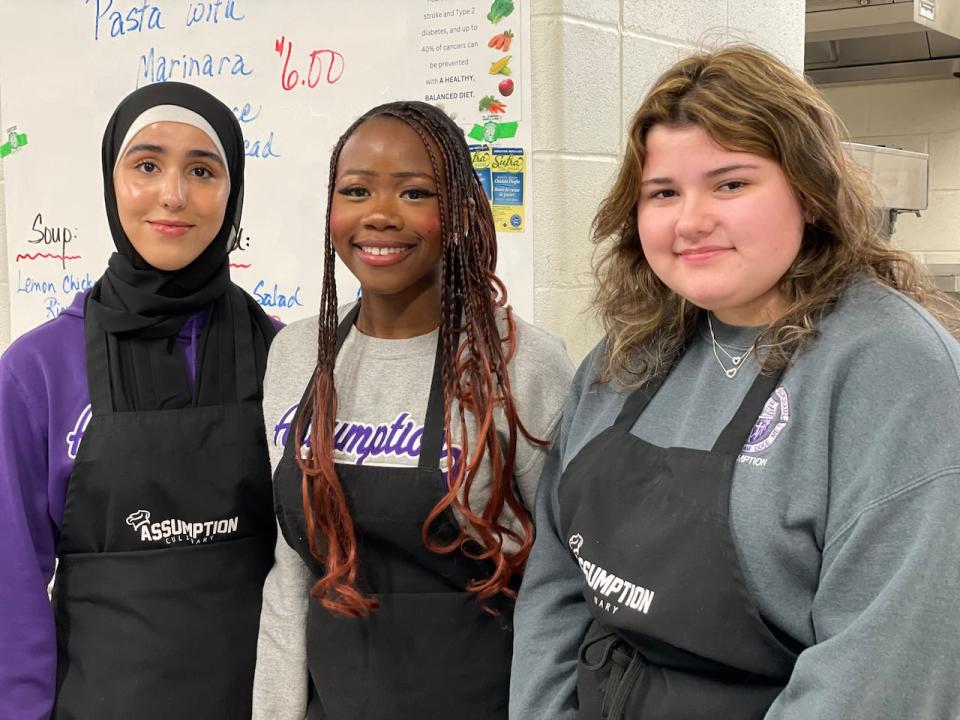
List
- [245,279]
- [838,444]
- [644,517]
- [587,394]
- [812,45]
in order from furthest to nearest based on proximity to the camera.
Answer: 1. [812,45]
2. [245,279]
3. [587,394]
4. [644,517]
5. [838,444]

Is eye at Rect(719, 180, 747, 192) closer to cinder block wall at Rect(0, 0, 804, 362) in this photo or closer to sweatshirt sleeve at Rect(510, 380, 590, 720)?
sweatshirt sleeve at Rect(510, 380, 590, 720)

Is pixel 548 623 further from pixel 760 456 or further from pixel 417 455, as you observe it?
pixel 760 456

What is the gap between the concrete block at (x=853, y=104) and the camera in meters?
4.27

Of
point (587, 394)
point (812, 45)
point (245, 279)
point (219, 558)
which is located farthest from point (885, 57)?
point (219, 558)

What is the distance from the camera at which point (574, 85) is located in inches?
73.1

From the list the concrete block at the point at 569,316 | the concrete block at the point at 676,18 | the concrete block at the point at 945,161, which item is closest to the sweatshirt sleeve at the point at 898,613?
the concrete block at the point at 569,316

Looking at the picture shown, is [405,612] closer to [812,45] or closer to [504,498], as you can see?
[504,498]

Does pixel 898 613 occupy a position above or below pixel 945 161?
below

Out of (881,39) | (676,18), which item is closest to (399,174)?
(676,18)

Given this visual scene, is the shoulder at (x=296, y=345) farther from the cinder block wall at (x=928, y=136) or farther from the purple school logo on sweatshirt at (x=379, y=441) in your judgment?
the cinder block wall at (x=928, y=136)

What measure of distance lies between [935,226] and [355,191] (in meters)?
3.64

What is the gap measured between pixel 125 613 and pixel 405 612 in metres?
0.39

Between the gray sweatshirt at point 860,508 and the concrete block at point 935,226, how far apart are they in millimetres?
3500

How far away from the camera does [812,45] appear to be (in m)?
3.58
